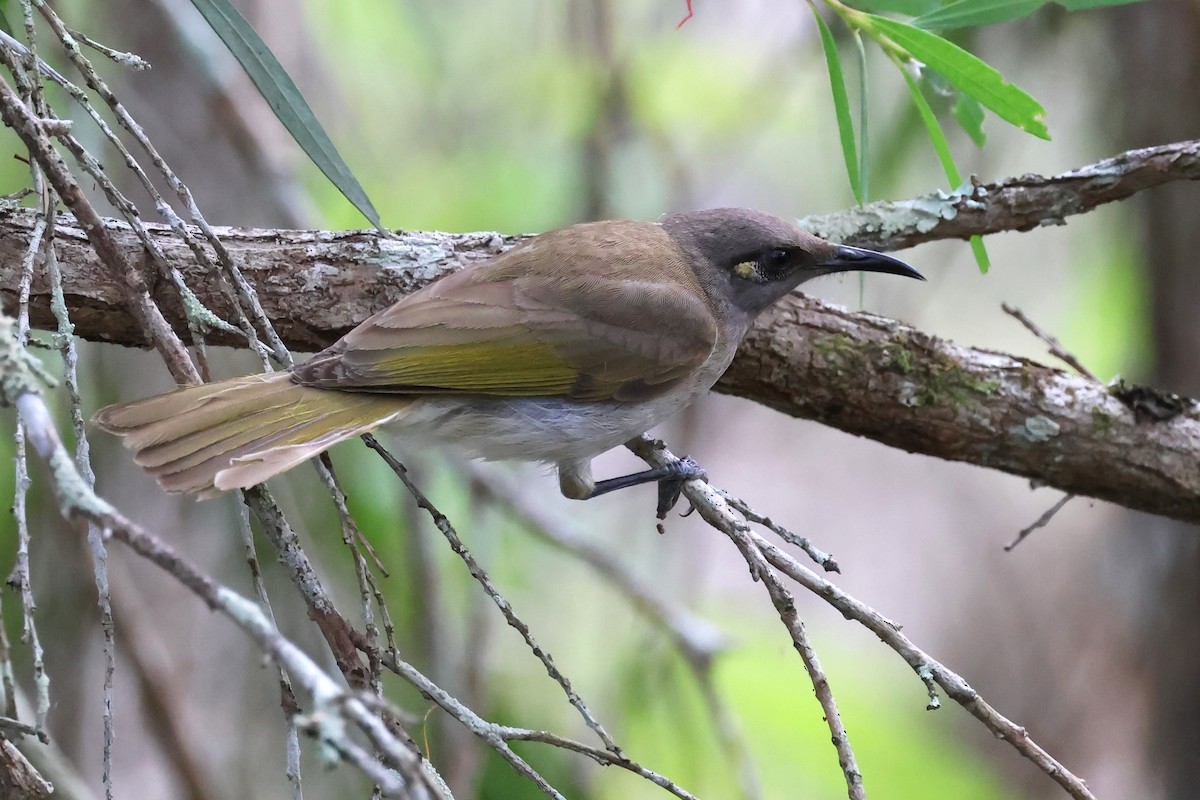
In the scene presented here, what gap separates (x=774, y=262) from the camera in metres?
3.54

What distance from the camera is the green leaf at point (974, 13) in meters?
2.84

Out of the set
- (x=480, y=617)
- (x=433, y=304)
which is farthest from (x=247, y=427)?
(x=480, y=617)

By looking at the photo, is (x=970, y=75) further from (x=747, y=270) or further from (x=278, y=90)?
(x=278, y=90)

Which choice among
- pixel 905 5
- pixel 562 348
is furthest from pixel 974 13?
pixel 562 348

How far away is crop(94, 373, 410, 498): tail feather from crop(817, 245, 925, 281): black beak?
1.63 m

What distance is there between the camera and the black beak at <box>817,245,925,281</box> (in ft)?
11.4

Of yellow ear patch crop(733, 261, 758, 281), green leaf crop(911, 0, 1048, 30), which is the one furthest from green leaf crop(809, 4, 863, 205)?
yellow ear patch crop(733, 261, 758, 281)

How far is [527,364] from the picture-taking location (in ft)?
10.5

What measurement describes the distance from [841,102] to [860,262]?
739 millimetres

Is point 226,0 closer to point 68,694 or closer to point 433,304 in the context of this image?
point 433,304

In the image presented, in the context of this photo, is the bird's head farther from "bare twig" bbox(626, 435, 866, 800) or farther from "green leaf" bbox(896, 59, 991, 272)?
"bare twig" bbox(626, 435, 866, 800)

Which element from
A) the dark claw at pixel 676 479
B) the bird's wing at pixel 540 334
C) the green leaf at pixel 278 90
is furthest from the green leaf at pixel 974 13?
the green leaf at pixel 278 90

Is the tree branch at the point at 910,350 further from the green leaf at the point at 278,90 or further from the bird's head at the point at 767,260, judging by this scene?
the green leaf at the point at 278,90

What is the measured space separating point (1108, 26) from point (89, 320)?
4592 mm
